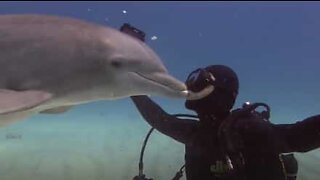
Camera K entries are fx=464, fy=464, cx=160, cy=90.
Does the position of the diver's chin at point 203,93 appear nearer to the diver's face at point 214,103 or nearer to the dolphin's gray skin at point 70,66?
the diver's face at point 214,103

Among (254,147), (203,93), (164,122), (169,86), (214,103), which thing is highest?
(169,86)

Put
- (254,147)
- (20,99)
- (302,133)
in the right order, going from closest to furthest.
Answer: (20,99), (302,133), (254,147)

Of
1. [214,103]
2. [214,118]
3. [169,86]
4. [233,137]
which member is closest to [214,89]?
[214,103]

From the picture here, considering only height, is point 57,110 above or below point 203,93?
below

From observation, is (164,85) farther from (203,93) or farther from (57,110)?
(57,110)

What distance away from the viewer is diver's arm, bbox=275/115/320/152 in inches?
142

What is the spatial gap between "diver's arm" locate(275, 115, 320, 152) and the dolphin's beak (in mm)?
963

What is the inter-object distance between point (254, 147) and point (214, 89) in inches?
22.6

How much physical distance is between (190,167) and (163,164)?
7.77 m

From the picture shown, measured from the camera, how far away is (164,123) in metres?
4.51

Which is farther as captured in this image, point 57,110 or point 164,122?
point 164,122

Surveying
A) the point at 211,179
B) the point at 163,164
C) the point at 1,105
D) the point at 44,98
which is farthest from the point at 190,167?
the point at 163,164

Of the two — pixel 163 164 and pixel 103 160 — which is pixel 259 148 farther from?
pixel 103 160

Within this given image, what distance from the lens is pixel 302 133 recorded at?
11.9 ft
